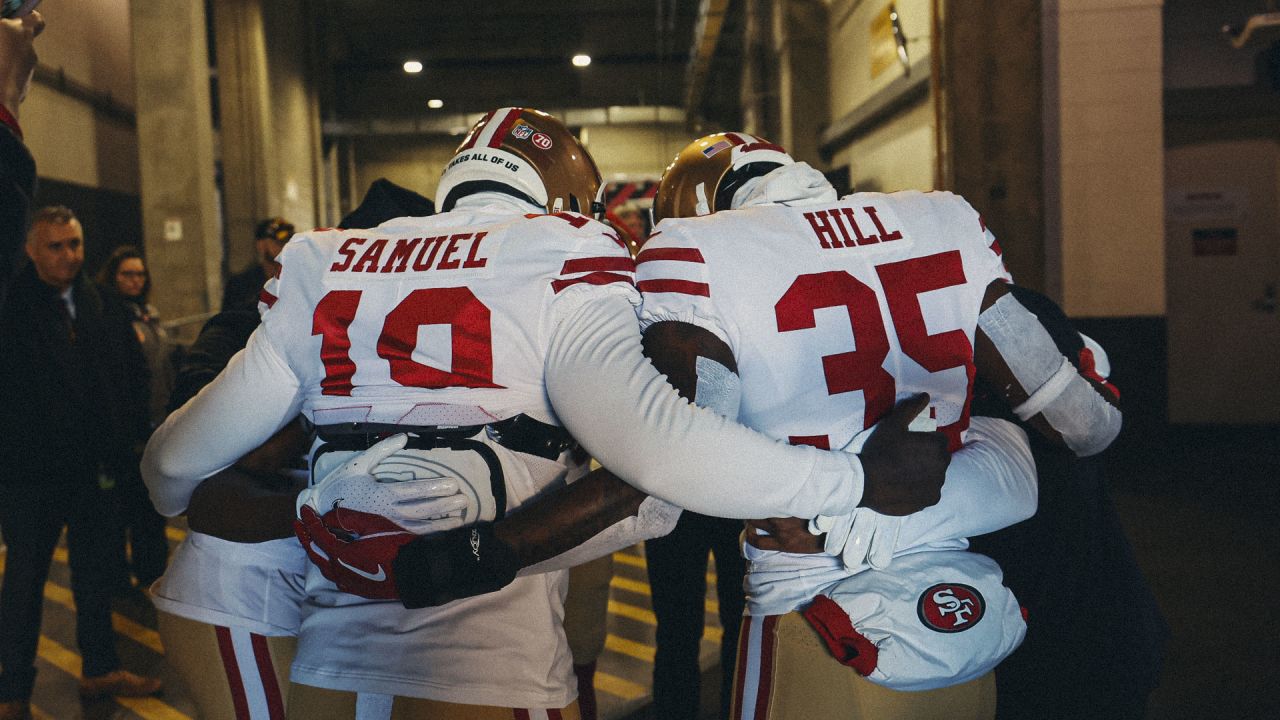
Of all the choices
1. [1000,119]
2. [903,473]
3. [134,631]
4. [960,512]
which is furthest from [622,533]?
[1000,119]

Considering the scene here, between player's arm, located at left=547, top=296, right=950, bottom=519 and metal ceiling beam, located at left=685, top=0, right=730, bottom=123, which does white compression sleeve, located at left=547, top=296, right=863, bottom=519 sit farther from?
metal ceiling beam, located at left=685, top=0, right=730, bottom=123

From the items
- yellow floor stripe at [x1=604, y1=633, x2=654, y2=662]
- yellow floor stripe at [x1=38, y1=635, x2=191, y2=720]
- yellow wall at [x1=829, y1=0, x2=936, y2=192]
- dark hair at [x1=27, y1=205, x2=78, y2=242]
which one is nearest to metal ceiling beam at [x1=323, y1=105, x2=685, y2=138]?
yellow wall at [x1=829, y1=0, x2=936, y2=192]

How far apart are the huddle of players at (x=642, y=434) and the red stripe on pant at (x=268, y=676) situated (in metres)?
0.25

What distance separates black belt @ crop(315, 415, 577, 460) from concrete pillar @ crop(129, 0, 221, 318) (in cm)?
965

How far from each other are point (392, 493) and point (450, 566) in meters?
0.15

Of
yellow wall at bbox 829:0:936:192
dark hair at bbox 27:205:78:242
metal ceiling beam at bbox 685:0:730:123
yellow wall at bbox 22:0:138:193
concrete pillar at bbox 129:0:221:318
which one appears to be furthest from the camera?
metal ceiling beam at bbox 685:0:730:123

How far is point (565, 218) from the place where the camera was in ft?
5.43

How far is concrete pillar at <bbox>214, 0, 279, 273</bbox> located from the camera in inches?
484

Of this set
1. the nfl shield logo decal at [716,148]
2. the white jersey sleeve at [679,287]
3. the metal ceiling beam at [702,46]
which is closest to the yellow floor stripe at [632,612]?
the nfl shield logo decal at [716,148]

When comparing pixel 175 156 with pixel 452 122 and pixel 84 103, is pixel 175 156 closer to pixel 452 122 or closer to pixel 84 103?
pixel 84 103

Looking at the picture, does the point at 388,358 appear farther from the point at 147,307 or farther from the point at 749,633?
the point at 147,307

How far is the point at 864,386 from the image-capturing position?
1.67 meters

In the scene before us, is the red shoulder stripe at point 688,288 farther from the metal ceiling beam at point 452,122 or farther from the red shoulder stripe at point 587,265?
the metal ceiling beam at point 452,122

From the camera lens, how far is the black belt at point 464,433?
5.16 ft
